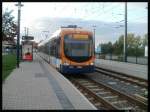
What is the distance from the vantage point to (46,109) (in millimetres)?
10914

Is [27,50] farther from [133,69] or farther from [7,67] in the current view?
[133,69]

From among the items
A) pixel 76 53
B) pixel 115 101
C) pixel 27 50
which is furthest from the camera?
pixel 27 50

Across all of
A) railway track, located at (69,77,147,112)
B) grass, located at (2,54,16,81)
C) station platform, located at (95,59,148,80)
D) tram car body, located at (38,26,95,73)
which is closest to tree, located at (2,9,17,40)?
grass, located at (2,54,16,81)

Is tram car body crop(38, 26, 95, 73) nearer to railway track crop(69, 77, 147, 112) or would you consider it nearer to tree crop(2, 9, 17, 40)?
railway track crop(69, 77, 147, 112)

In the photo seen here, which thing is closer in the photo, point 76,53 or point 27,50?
point 76,53

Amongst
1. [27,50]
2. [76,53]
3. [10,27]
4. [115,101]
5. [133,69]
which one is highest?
[10,27]

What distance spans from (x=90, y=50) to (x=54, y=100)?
44.0 feet

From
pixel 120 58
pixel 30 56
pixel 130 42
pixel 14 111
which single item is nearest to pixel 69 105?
pixel 14 111

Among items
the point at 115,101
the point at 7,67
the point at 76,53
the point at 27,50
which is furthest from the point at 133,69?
the point at 115,101

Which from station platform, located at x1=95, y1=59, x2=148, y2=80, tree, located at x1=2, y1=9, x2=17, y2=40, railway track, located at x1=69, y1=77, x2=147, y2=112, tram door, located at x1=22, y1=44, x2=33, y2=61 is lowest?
station platform, located at x1=95, y1=59, x2=148, y2=80

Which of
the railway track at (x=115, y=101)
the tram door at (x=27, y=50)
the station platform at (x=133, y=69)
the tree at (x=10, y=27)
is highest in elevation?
the tree at (x=10, y=27)

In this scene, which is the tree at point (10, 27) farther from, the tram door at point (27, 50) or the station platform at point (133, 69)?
the tram door at point (27, 50)

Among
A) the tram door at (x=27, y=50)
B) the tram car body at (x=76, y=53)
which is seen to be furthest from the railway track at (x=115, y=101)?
the tram door at (x=27, y=50)

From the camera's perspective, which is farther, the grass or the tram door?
the tram door
